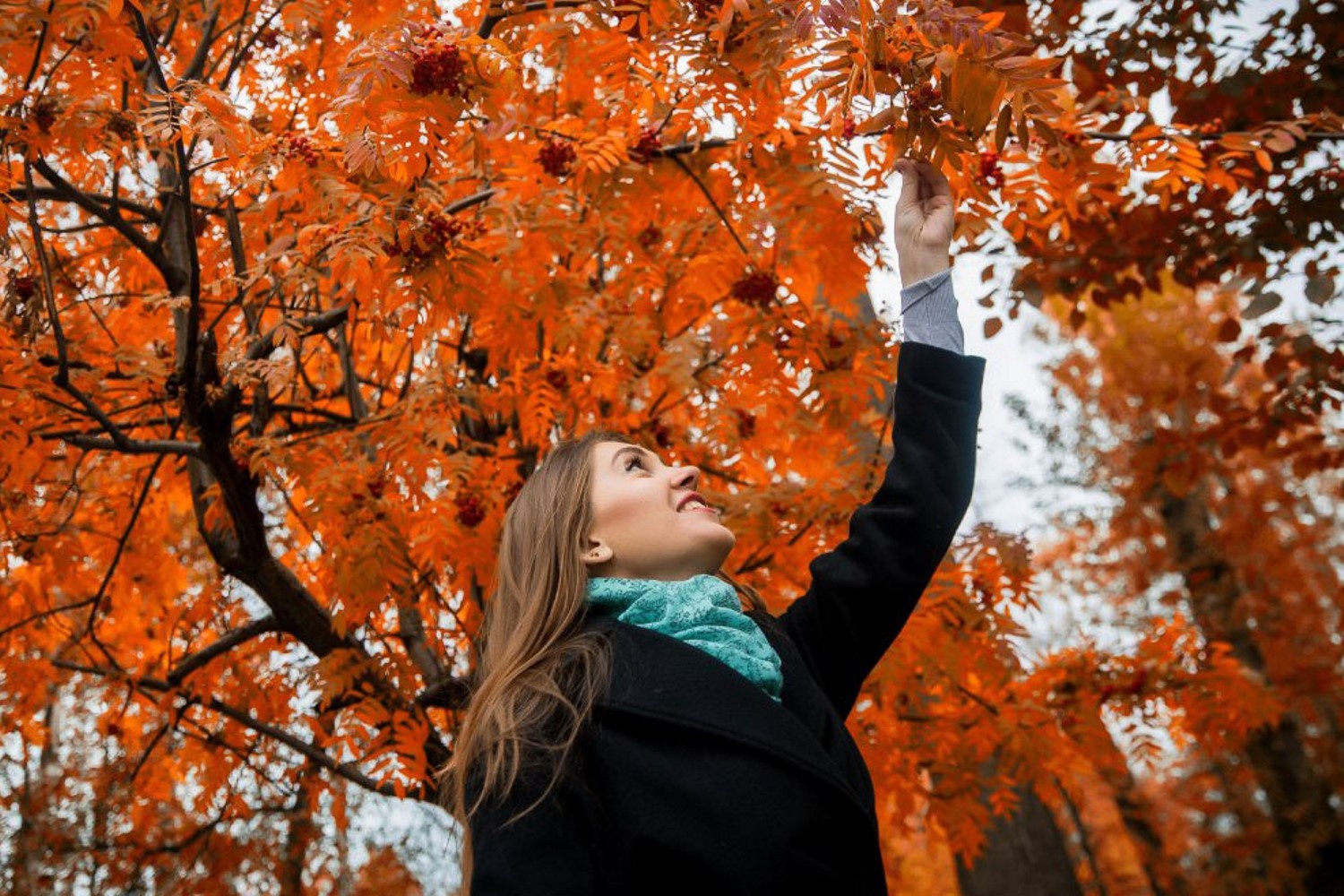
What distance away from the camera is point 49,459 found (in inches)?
160

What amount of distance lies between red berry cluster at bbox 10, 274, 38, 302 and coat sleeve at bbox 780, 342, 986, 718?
8.80 feet

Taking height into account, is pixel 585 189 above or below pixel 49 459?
below

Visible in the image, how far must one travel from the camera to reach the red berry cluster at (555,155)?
3.30m

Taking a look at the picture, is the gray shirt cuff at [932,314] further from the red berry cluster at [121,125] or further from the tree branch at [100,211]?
the red berry cluster at [121,125]

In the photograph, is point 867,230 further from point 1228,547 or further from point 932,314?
point 1228,547

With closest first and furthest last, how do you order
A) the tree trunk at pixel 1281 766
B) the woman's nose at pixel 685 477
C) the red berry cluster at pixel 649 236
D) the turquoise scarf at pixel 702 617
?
the turquoise scarf at pixel 702 617 < the woman's nose at pixel 685 477 < the red berry cluster at pixel 649 236 < the tree trunk at pixel 1281 766

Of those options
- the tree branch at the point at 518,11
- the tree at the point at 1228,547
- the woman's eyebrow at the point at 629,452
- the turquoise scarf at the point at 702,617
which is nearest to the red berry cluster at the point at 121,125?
the tree branch at the point at 518,11

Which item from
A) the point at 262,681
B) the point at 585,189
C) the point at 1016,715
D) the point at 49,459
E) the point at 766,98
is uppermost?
the point at 49,459

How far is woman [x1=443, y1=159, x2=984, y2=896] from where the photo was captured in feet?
5.07

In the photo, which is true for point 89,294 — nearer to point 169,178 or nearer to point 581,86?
point 169,178

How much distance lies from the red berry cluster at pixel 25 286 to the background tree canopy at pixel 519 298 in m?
0.02

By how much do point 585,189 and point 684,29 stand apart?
76 centimetres

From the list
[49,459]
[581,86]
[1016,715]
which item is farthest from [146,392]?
[1016,715]

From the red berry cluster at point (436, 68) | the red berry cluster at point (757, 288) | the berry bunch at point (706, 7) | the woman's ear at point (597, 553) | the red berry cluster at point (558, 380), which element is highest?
the red berry cluster at point (558, 380)
